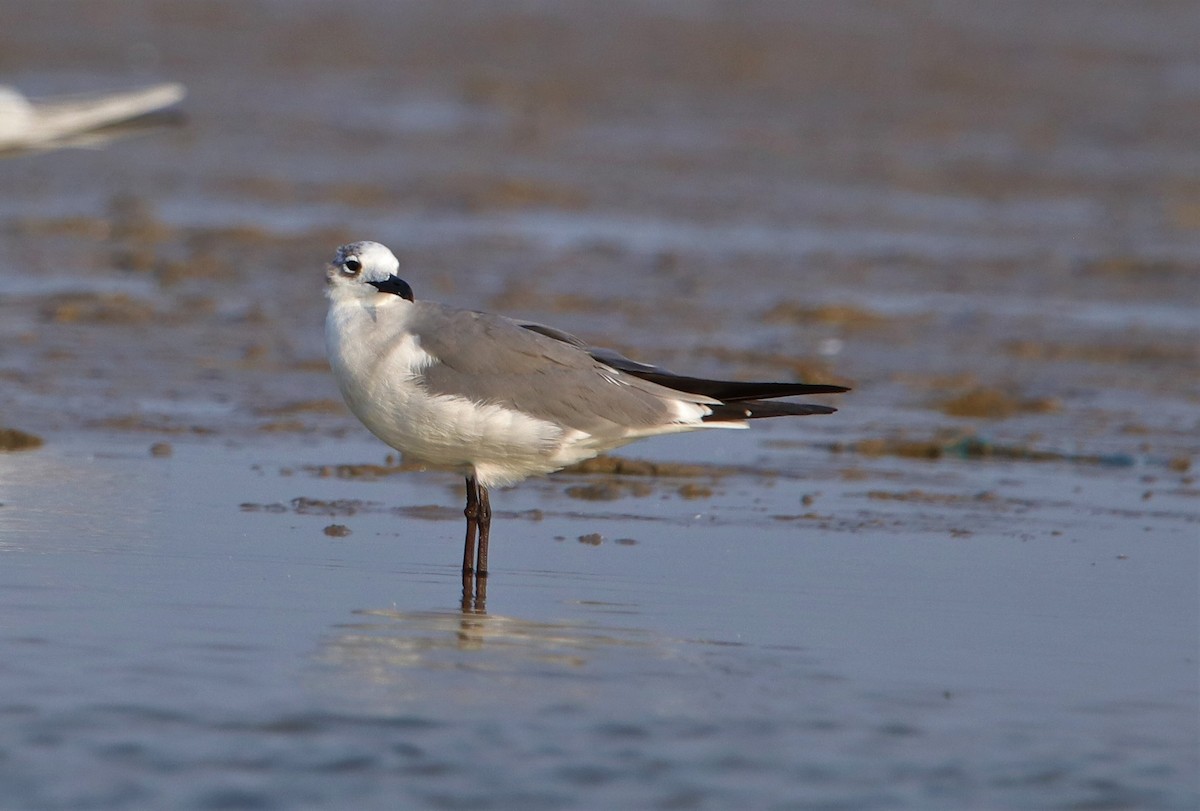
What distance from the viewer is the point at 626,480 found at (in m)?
7.16

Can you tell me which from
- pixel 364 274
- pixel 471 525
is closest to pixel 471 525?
pixel 471 525

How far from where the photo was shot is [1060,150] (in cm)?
1780

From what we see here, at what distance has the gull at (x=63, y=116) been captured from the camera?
1027 centimetres

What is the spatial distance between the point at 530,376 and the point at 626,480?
55.0 inches

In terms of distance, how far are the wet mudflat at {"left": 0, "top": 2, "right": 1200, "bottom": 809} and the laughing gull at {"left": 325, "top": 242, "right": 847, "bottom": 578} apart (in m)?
0.34

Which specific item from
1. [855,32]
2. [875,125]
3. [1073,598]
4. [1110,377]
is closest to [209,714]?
[1073,598]

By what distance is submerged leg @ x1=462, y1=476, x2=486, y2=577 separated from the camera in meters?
5.65

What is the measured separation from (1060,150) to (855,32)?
14.5 ft

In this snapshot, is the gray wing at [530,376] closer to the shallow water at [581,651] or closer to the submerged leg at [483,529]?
the submerged leg at [483,529]

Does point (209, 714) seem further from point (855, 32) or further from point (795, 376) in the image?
point (855, 32)

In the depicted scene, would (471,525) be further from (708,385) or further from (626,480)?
(626,480)

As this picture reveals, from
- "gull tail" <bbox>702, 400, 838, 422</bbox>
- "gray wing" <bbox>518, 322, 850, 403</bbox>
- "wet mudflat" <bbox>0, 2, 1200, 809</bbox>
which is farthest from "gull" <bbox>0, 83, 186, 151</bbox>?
"gull tail" <bbox>702, 400, 838, 422</bbox>

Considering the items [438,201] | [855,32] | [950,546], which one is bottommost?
[950,546]

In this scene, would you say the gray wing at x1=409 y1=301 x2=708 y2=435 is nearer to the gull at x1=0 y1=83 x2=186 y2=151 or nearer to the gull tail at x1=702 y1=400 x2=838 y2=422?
the gull tail at x1=702 y1=400 x2=838 y2=422
